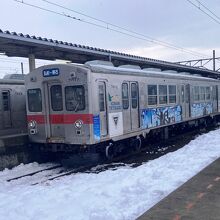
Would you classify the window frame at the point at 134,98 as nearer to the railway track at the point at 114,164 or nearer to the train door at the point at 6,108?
the railway track at the point at 114,164

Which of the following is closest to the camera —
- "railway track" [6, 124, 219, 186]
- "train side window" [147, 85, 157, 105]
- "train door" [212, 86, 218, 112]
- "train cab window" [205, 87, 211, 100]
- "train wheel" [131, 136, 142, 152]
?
"railway track" [6, 124, 219, 186]

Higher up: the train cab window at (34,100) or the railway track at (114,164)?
the train cab window at (34,100)

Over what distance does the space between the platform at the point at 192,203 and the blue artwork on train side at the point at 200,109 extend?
487 inches

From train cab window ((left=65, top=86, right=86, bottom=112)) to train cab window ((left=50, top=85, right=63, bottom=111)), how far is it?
11.0 inches

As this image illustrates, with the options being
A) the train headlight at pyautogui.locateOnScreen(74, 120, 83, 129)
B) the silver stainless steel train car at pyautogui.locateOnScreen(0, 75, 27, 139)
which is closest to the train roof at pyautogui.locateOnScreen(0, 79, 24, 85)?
the silver stainless steel train car at pyautogui.locateOnScreen(0, 75, 27, 139)

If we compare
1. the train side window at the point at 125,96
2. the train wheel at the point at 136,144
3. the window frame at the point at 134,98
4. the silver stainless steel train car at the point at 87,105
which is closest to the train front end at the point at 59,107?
the silver stainless steel train car at the point at 87,105

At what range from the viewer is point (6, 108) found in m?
13.8

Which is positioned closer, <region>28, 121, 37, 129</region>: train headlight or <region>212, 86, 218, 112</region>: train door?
<region>28, 121, 37, 129</region>: train headlight

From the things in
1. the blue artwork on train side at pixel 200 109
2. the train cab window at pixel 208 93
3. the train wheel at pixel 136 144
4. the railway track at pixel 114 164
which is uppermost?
A: the train cab window at pixel 208 93

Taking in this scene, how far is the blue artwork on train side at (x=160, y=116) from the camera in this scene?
47.5ft

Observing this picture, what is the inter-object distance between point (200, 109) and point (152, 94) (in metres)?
7.17

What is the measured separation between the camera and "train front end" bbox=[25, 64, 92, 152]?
11203 mm

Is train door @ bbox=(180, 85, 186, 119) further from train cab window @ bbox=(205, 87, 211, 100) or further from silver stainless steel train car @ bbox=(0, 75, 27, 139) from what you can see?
silver stainless steel train car @ bbox=(0, 75, 27, 139)

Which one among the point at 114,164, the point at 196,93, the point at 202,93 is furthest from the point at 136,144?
the point at 202,93
